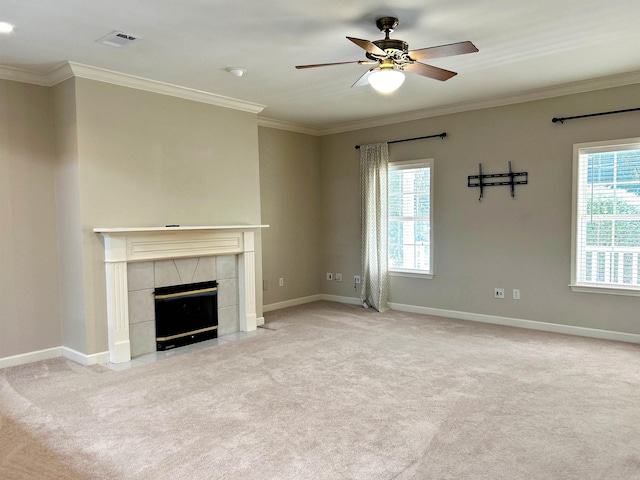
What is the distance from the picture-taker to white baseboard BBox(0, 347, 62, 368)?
163 inches

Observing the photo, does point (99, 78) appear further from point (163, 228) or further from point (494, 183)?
point (494, 183)

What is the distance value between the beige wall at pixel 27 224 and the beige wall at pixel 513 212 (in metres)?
4.12

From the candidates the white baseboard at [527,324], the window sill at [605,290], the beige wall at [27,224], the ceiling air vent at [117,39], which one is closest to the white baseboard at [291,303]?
the white baseboard at [527,324]

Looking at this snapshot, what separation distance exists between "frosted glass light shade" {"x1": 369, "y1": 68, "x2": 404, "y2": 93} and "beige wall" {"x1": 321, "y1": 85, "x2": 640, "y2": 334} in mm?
2773

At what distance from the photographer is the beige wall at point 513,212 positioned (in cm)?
483

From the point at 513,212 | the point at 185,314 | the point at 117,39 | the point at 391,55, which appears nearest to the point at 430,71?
the point at 391,55

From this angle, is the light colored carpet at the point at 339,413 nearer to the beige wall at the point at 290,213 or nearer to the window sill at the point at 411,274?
the window sill at the point at 411,274

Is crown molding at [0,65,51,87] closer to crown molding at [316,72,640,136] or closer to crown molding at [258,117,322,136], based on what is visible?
crown molding at [258,117,322,136]

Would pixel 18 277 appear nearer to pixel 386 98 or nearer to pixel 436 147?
pixel 386 98

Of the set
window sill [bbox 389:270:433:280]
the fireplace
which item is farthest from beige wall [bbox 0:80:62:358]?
window sill [bbox 389:270:433:280]

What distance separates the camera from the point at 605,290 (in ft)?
15.6

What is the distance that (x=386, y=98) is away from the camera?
5.33 m

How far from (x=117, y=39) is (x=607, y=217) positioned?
16.0 feet

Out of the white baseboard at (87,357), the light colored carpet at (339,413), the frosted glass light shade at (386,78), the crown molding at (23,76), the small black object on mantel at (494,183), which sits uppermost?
the crown molding at (23,76)
